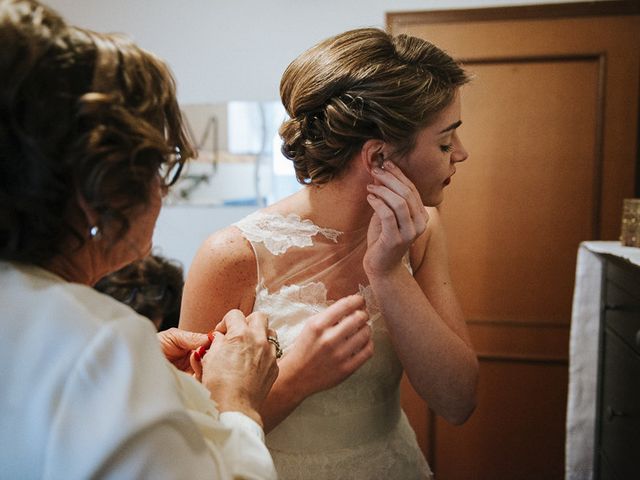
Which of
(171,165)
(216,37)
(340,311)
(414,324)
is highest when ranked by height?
(216,37)

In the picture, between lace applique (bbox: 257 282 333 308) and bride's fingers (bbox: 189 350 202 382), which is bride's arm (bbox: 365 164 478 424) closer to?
lace applique (bbox: 257 282 333 308)

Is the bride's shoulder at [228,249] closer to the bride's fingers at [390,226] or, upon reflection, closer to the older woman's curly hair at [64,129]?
the bride's fingers at [390,226]

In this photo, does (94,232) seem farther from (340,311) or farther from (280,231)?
(280,231)

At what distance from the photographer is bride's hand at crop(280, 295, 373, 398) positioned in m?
1.08

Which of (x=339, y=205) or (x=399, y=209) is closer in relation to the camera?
(x=399, y=209)

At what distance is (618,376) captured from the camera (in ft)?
5.19

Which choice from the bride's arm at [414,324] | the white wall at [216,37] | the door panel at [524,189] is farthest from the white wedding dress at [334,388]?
the white wall at [216,37]

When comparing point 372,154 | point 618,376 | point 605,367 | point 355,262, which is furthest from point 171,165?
point 605,367

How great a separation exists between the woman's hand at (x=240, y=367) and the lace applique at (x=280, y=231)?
370 millimetres

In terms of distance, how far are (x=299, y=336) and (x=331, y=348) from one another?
82 millimetres

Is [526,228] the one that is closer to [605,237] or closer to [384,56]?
[605,237]

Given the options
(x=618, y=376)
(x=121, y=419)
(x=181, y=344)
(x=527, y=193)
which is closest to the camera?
(x=121, y=419)

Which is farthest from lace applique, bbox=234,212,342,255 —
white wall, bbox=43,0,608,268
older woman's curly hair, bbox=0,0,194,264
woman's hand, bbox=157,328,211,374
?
white wall, bbox=43,0,608,268

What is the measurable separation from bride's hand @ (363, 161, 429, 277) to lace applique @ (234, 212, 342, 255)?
0.58 feet
